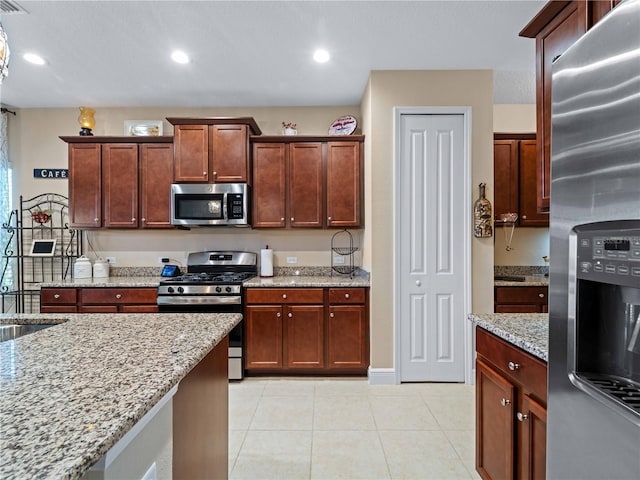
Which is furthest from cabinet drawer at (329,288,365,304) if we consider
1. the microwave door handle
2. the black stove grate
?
the black stove grate

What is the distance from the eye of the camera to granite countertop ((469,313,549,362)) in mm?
1287

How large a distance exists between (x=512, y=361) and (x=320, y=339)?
2112 mm

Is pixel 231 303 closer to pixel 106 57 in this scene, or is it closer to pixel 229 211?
pixel 229 211

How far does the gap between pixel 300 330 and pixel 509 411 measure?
2.13m

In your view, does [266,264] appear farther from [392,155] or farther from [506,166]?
[506,166]

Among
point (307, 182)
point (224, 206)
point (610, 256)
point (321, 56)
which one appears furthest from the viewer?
point (307, 182)

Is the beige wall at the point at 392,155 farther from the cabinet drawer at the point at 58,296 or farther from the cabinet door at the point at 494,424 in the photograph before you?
the cabinet drawer at the point at 58,296

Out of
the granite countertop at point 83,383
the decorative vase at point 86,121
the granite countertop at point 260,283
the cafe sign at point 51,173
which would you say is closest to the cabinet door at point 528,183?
the granite countertop at point 260,283

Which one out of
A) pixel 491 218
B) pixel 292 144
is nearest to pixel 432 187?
pixel 491 218

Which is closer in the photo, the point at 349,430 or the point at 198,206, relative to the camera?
the point at 349,430

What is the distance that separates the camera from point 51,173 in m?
4.06

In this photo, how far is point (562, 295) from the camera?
0.93 metres

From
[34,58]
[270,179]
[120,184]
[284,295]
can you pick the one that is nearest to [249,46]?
[270,179]

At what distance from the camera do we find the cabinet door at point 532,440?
1.25 metres
